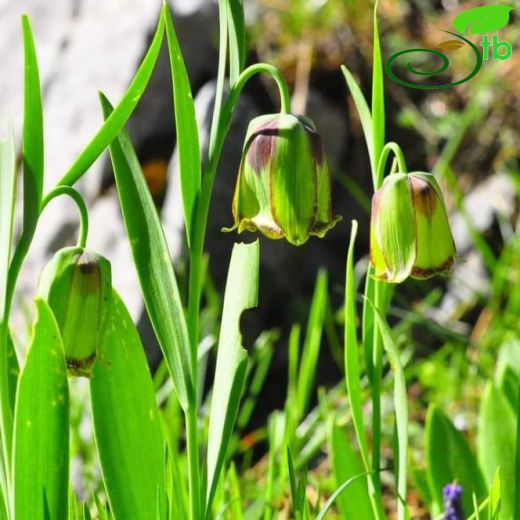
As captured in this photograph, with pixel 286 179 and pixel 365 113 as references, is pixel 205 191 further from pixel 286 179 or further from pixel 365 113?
pixel 365 113

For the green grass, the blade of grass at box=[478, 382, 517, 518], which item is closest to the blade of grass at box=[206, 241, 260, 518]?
the green grass

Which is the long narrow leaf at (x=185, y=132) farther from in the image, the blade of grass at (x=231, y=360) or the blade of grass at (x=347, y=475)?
the blade of grass at (x=347, y=475)

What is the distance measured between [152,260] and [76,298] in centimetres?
13

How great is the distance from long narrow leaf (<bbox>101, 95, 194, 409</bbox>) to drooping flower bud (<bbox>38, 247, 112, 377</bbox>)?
0.09 metres

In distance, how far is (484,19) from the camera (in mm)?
2828

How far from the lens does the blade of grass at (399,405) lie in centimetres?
113

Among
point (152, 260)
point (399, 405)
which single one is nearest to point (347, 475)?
point (399, 405)

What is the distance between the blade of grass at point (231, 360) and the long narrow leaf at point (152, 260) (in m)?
0.04

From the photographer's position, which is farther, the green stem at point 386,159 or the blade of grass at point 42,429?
the green stem at point 386,159

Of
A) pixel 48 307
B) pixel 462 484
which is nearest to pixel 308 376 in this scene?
pixel 462 484

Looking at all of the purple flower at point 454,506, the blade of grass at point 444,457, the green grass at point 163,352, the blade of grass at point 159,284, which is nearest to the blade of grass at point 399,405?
the green grass at point 163,352

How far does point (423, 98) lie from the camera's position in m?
3.50

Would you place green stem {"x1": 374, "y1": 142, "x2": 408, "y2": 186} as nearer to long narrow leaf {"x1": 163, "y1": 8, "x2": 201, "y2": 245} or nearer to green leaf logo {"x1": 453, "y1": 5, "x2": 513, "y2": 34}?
long narrow leaf {"x1": 163, "y1": 8, "x2": 201, "y2": 245}

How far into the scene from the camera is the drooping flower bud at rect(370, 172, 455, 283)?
3.58ft
